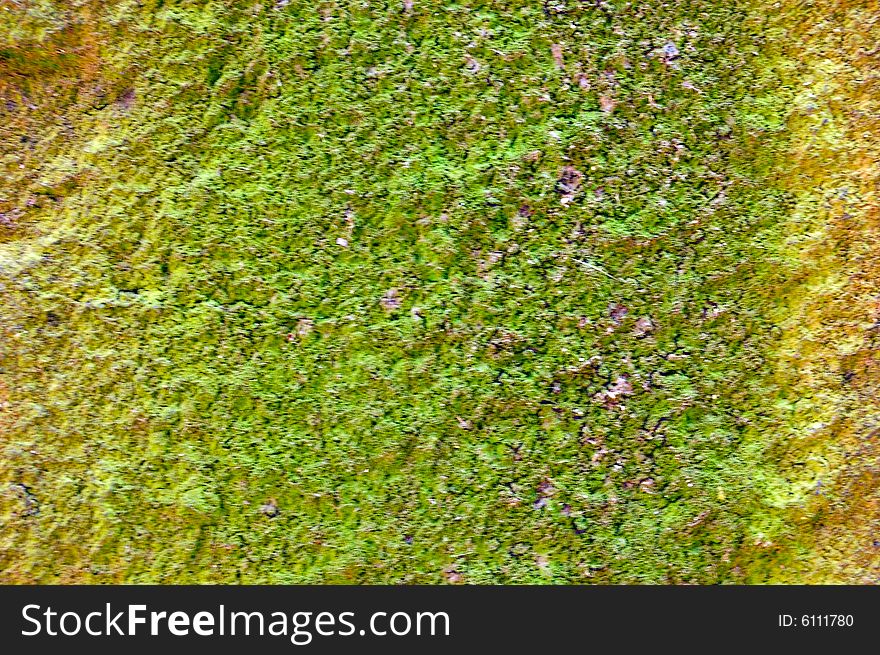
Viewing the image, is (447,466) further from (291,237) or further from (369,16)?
(369,16)

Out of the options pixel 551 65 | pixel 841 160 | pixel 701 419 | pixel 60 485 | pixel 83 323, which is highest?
pixel 551 65

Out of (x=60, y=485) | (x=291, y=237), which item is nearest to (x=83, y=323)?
(x=60, y=485)

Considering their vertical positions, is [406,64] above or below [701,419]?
above

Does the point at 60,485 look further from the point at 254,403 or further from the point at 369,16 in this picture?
the point at 369,16

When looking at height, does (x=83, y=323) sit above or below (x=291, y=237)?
below

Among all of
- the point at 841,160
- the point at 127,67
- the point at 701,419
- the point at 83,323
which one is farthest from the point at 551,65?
the point at 83,323

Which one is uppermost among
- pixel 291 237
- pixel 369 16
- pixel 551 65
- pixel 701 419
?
pixel 369 16
